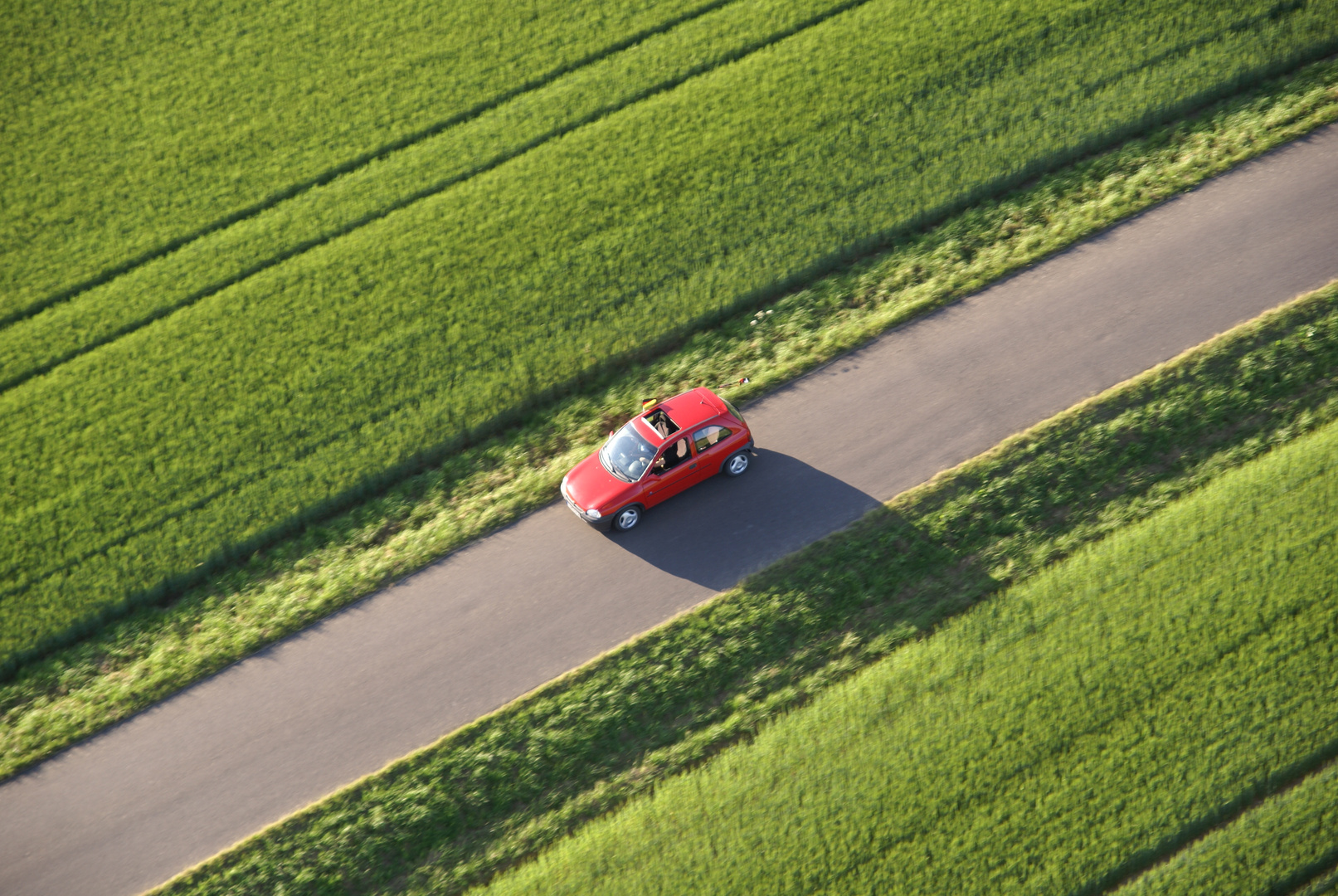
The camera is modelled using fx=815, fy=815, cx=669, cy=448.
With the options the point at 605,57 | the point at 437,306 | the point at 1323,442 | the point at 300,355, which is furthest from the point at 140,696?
the point at 1323,442

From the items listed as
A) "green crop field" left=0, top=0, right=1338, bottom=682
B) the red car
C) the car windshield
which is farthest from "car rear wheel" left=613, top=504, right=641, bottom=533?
"green crop field" left=0, top=0, right=1338, bottom=682

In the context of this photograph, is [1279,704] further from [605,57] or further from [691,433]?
[605,57]

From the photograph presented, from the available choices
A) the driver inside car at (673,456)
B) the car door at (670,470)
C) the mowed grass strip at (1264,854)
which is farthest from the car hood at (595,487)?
the mowed grass strip at (1264,854)

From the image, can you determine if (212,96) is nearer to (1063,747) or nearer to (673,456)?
(673,456)

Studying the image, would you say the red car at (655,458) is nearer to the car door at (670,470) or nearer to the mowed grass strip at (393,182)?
the car door at (670,470)

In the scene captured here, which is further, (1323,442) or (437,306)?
(437,306)

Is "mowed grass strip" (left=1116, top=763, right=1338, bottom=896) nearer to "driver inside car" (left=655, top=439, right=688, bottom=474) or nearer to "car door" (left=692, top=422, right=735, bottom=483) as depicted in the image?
"car door" (left=692, top=422, right=735, bottom=483)
